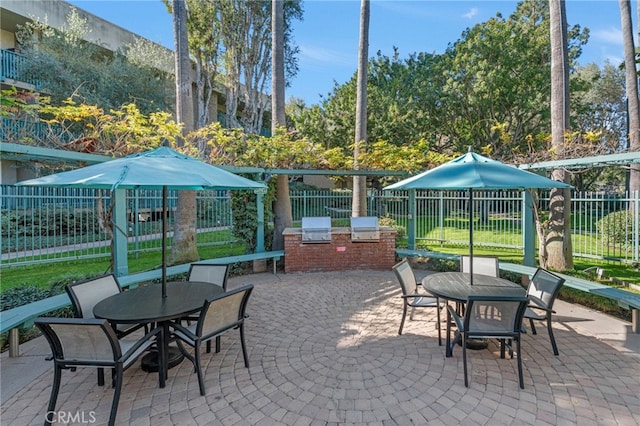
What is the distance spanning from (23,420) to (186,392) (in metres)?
1.29

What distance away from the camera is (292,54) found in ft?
63.8

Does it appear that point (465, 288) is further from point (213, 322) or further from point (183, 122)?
point (183, 122)

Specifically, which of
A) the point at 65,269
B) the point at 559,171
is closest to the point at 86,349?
the point at 65,269

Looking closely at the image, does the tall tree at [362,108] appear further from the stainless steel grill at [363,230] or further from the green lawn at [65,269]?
the green lawn at [65,269]

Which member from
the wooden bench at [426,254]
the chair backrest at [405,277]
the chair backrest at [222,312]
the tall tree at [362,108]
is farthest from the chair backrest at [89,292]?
the tall tree at [362,108]

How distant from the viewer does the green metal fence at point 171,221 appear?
8.23 meters

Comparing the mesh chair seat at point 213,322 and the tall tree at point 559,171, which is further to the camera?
the tall tree at point 559,171

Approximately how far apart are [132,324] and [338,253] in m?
5.24

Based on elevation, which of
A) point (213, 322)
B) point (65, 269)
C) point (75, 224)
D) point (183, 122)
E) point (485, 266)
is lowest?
point (65, 269)

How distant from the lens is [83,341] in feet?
8.51

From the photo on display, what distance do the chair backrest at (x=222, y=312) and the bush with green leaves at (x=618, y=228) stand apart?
415 inches

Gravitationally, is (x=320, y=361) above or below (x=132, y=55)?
below

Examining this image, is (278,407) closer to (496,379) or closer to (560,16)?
(496,379)

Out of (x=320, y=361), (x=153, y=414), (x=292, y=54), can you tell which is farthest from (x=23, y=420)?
(x=292, y=54)
